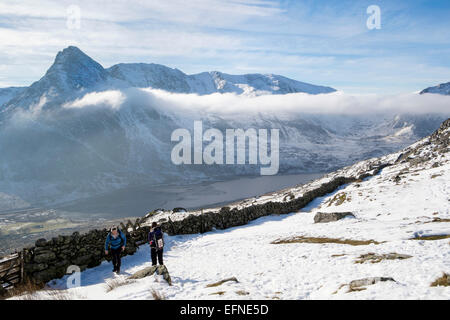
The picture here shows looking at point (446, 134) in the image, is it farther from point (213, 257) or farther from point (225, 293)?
point (225, 293)

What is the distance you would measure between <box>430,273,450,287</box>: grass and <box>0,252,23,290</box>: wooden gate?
18.5 metres

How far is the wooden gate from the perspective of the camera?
620 inches

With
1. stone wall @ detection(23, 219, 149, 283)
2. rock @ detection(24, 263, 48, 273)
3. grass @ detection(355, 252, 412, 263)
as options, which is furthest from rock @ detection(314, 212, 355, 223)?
rock @ detection(24, 263, 48, 273)

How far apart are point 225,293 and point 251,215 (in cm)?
2500

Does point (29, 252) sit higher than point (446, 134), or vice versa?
point (446, 134)

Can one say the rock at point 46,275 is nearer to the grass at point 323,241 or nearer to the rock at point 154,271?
the rock at point 154,271

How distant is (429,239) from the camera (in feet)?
51.9

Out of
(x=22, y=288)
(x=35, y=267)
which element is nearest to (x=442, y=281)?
(x=22, y=288)

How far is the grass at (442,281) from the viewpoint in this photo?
9.22m

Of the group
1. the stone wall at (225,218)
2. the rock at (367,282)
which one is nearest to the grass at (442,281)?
the rock at (367,282)

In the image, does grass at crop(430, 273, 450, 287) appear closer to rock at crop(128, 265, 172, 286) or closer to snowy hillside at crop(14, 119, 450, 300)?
snowy hillside at crop(14, 119, 450, 300)

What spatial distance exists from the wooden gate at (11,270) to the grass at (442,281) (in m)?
18.5
